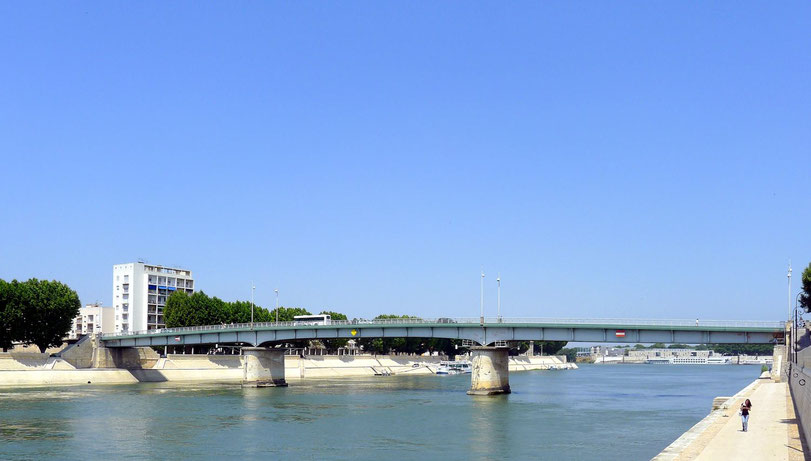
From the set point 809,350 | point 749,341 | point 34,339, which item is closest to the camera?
point 809,350

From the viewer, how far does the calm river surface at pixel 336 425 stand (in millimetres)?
52906

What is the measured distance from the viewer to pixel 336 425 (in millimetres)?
68500

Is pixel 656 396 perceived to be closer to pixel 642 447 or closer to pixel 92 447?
pixel 642 447

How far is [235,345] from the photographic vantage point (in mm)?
189500

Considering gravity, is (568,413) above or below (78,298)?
below

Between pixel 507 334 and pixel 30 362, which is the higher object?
pixel 507 334

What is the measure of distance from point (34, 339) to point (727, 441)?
121674mm

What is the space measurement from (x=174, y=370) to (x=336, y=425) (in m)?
87.8

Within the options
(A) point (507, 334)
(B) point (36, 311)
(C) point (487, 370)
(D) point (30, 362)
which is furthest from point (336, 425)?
(B) point (36, 311)

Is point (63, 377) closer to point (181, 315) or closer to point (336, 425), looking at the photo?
point (181, 315)

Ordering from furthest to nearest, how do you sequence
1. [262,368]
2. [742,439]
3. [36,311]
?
[36,311] → [262,368] → [742,439]

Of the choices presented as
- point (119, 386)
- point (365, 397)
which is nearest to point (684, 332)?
point (365, 397)

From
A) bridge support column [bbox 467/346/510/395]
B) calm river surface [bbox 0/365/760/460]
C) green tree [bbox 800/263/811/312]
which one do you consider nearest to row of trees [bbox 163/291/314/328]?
calm river surface [bbox 0/365/760/460]

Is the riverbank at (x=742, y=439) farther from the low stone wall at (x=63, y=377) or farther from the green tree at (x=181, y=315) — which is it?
the green tree at (x=181, y=315)
